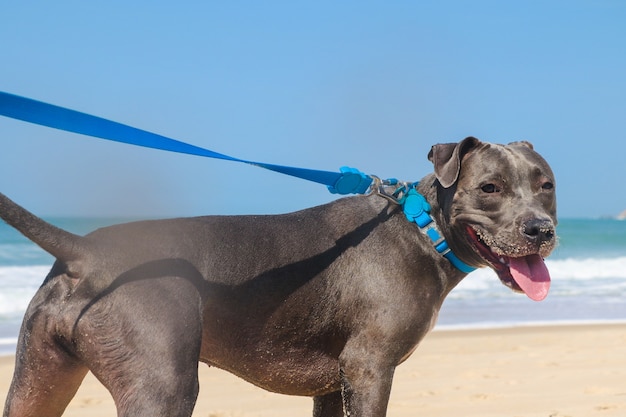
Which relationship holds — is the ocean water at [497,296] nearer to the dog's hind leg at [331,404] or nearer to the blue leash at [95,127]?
the dog's hind leg at [331,404]

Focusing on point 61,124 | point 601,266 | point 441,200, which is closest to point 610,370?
point 441,200

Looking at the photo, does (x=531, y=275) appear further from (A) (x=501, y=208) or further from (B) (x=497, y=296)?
(B) (x=497, y=296)

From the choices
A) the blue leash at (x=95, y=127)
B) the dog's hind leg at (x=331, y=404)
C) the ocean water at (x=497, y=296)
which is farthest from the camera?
the ocean water at (x=497, y=296)

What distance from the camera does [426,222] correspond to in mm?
4297

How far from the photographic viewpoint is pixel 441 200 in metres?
4.34

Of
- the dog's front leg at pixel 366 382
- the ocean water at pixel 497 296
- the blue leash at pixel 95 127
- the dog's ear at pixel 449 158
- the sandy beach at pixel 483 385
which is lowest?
the ocean water at pixel 497 296

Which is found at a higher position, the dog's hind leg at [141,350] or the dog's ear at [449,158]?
the dog's ear at [449,158]

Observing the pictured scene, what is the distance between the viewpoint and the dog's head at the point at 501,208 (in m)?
3.97

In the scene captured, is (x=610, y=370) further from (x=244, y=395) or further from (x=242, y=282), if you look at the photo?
(x=242, y=282)

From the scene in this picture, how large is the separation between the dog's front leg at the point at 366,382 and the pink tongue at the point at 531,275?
75 cm

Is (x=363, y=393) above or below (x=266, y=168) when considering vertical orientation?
below

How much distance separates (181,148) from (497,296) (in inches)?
500

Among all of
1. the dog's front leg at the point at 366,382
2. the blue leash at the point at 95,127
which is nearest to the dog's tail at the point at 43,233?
the blue leash at the point at 95,127

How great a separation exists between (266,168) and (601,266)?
830 inches
